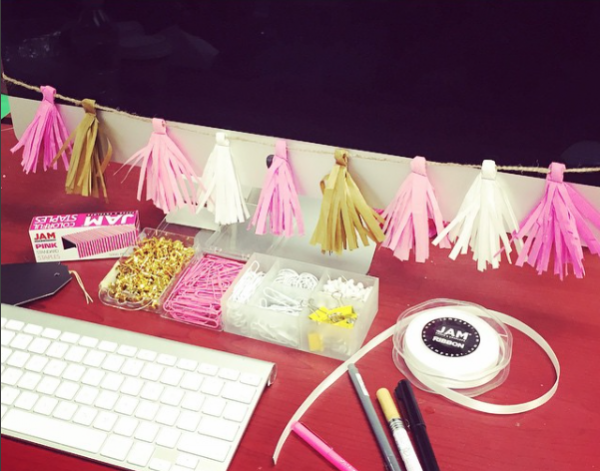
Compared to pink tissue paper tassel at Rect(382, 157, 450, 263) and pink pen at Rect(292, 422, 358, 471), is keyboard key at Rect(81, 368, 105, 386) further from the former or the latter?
pink tissue paper tassel at Rect(382, 157, 450, 263)

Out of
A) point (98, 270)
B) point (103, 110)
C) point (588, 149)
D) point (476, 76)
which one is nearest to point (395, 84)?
point (476, 76)

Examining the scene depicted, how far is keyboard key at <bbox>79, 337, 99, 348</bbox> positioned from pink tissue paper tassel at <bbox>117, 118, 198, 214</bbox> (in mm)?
163

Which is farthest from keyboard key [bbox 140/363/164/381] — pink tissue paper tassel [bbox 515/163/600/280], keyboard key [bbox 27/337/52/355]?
pink tissue paper tassel [bbox 515/163/600/280]

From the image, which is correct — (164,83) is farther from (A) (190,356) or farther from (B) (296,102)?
(A) (190,356)

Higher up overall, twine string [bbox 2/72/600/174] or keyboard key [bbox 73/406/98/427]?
twine string [bbox 2/72/600/174]

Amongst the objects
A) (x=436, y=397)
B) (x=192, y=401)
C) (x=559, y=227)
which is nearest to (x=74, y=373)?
(x=192, y=401)

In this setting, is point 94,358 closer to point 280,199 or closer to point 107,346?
point 107,346

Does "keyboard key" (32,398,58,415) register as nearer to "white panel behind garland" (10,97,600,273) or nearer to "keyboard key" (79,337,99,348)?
"keyboard key" (79,337,99,348)

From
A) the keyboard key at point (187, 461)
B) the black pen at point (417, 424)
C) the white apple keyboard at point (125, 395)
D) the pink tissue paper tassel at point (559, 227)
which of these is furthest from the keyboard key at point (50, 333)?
the pink tissue paper tassel at point (559, 227)

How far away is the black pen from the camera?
0.55 metres

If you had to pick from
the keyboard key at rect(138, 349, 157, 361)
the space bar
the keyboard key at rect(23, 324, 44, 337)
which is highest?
the keyboard key at rect(138, 349, 157, 361)

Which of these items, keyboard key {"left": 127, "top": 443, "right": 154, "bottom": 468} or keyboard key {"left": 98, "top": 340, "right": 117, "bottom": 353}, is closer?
keyboard key {"left": 127, "top": 443, "right": 154, "bottom": 468}

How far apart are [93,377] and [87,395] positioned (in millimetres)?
22

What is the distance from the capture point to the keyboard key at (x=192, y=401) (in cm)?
59
